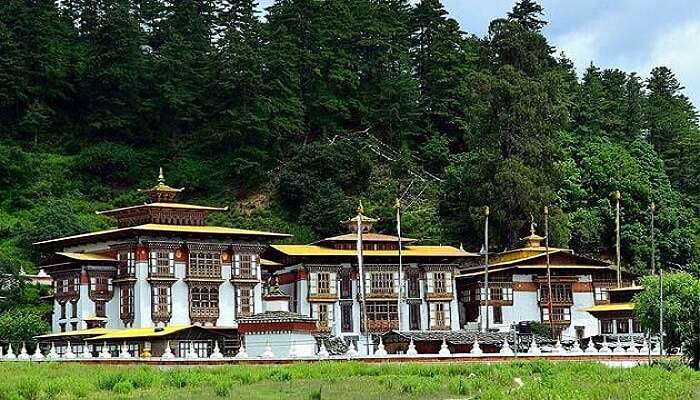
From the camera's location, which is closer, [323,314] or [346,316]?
[323,314]

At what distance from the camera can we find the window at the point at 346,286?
7069 cm

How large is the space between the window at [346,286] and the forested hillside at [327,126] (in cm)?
1020

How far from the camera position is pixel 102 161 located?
8912 cm

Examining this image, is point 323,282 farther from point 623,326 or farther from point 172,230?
point 623,326

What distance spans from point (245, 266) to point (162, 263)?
514 cm

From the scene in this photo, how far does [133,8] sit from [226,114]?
16.4 m

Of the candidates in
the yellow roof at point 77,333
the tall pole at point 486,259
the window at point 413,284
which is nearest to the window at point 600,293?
the tall pole at point 486,259

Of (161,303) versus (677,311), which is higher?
(161,303)

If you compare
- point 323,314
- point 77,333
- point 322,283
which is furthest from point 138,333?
point 322,283

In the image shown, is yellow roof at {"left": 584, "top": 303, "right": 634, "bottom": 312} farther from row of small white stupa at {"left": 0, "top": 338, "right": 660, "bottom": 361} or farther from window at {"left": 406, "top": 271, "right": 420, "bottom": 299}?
window at {"left": 406, "top": 271, "right": 420, "bottom": 299}

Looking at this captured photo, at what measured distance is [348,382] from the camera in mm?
39875

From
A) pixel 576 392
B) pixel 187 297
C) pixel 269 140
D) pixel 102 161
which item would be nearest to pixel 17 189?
pixel 102 161

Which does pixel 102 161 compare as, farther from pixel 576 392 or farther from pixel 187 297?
pixel 576 392

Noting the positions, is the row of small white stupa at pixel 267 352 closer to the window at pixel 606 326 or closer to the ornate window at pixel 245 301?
the ornate window at pixel 245 301
